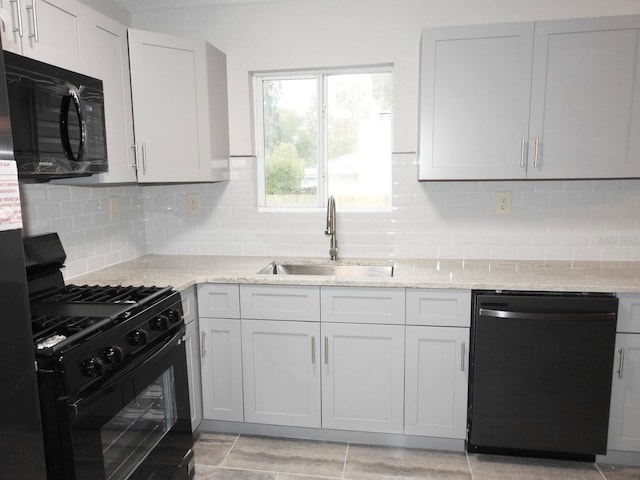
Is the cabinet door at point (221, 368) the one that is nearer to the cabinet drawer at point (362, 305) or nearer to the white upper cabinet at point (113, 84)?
the cabinet drawer at point (362, 305)

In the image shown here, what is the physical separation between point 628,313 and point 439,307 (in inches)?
33.8

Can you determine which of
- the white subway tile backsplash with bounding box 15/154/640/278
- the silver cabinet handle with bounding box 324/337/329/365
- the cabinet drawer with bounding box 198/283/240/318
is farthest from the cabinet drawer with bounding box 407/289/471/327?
the cabinet drawer with bounding box 198/283/240/318

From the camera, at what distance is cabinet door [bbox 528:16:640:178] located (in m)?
2.25

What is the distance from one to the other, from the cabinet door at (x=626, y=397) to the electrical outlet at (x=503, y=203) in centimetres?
A: 93

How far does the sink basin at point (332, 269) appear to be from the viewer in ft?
9.26

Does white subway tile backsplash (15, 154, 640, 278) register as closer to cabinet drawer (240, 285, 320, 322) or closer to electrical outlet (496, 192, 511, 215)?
electrical outlet (496, 192, 511, 215)

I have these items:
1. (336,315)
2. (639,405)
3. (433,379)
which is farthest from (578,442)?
(336,315)

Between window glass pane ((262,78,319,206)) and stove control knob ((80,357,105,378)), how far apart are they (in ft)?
5.88

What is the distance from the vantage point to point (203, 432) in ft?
8.59

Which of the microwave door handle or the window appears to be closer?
the microwave door handle

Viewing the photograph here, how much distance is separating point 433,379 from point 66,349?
66.4 inches

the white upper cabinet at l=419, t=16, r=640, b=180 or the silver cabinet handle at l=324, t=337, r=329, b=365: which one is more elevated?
the white upper cabinet at l=419, t=16, r=640, b=180

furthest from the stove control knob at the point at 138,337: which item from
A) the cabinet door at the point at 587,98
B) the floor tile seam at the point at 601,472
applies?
the floor tile seam at the point at 601,472

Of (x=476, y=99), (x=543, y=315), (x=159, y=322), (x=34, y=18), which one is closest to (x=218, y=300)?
(x=159, y=322)
